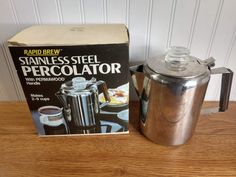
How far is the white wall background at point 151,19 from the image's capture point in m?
0.59

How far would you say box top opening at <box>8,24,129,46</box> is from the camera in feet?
1.48

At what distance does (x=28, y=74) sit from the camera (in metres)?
0.48

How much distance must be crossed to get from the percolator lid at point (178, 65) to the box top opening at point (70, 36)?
0.34ft

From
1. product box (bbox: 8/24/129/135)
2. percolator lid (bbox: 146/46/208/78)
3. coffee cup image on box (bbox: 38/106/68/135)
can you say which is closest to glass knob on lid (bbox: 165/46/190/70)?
percolator lid (bbox: 146/46/208/78)

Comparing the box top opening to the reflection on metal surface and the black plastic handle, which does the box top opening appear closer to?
the reflection on metal surface

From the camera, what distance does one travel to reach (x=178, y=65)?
0.48 metres

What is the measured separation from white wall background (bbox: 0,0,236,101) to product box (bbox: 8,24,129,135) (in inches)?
2.9

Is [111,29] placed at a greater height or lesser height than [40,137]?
greater

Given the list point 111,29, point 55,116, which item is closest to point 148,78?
point 111,29

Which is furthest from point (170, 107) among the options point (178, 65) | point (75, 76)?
point (75, 76)

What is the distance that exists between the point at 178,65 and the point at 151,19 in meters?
0.21

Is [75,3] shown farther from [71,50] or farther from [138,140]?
[138,140]

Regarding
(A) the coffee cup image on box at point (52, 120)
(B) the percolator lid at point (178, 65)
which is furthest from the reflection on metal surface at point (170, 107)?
(A) the coffee cup image on box at point (52, 120)

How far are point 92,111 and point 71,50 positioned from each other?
18 cm
